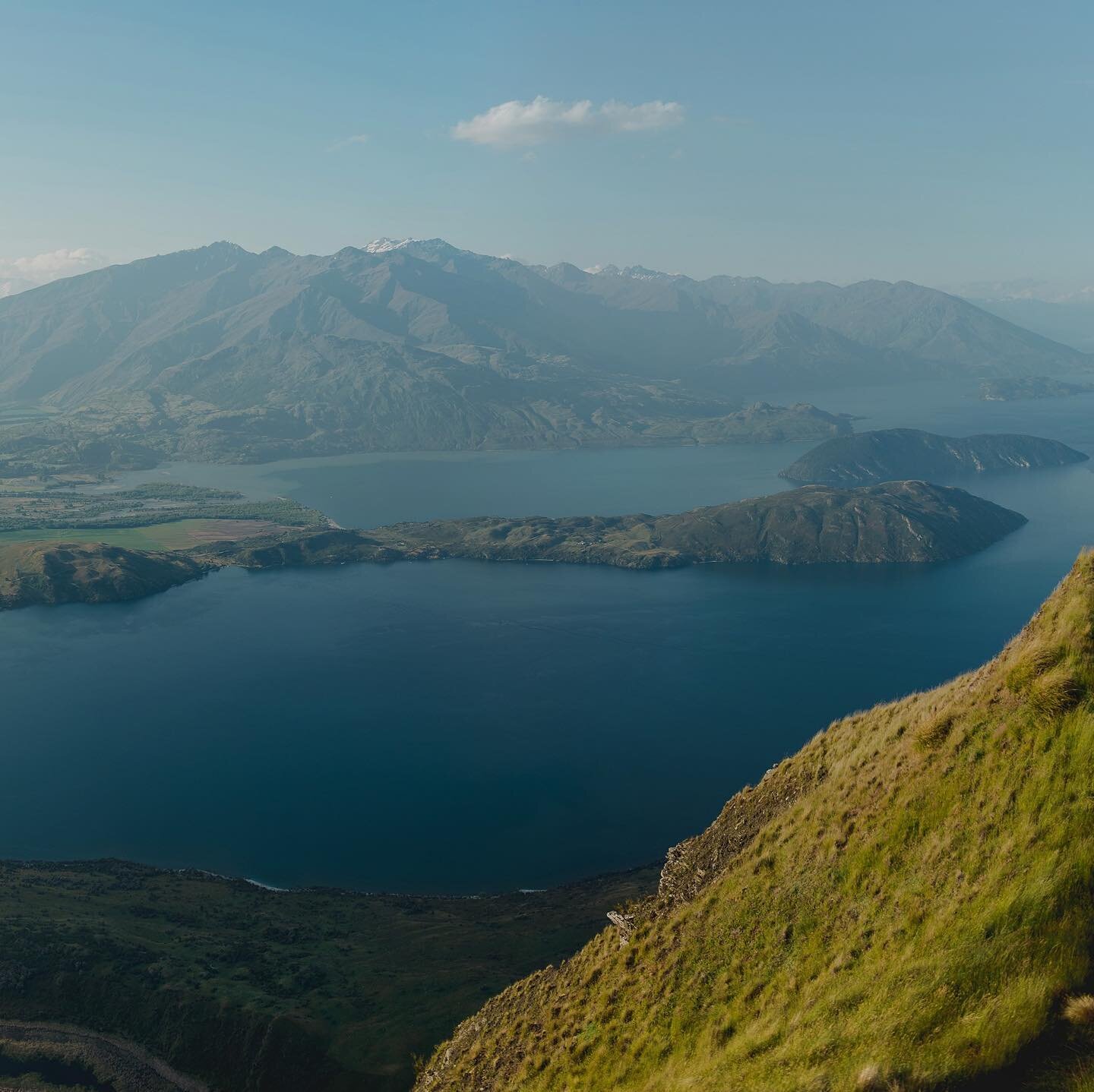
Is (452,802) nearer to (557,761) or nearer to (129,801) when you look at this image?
(557,761)

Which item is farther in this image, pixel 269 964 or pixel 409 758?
pixel 409 758

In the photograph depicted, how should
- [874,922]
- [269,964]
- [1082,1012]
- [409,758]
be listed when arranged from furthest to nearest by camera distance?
[409,758] → [269,964] → [874,922] → [1082,1012]

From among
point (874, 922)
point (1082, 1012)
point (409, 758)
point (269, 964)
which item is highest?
point (1082, 1012)

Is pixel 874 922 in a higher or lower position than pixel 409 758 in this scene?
higher

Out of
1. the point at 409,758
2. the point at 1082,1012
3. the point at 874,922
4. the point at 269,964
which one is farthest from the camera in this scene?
the point at 409,758

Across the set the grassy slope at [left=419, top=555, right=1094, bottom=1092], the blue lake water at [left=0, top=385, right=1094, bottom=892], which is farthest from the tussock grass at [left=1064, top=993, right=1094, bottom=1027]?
the blue lake water at [left=0, top=385, right=1094, bottom=892]

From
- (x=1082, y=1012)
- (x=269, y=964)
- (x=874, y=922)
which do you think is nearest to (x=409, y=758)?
(x=269, y=964)

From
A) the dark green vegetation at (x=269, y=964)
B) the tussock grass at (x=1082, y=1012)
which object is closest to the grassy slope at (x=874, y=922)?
the tussock grass at (x=1082, y=1012)

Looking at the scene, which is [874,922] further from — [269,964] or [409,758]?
[409,758]
